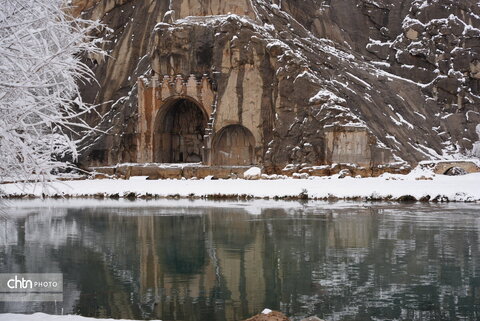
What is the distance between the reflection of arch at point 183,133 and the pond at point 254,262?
94.6 feet

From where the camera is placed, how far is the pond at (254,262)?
14.1 metres

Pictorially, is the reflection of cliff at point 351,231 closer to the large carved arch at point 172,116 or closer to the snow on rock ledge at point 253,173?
the snow on rock ledge at point 253,173

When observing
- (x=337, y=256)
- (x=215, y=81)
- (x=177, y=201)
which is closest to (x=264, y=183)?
(x=177, y=201)

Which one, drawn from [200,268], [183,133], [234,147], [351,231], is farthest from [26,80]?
[183,133]

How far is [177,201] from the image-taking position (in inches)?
1837

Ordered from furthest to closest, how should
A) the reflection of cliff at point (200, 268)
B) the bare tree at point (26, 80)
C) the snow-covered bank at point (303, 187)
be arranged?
the snow-covered bank at point (303, 187) → the reflection of cliff at point (200, 268) → the bare tree at point (26, 80)

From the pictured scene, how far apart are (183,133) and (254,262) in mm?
47454

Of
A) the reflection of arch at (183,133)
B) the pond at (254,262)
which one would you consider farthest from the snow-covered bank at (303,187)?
the reflection of arch at (183,133)

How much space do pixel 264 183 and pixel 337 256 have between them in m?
27.7

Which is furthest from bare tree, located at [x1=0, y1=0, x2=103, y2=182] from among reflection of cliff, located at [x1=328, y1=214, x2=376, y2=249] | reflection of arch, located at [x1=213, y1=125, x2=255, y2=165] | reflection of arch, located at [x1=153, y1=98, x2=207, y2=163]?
reflection of arch, located at [x1=153, y1=98, x2=207, y2=163]

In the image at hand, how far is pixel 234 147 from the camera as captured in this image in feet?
204

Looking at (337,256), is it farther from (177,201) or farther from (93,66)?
(93,66)

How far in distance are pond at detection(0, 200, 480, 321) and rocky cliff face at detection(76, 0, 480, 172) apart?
65.5ft

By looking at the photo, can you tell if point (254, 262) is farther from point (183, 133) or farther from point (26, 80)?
point (183, 133)
